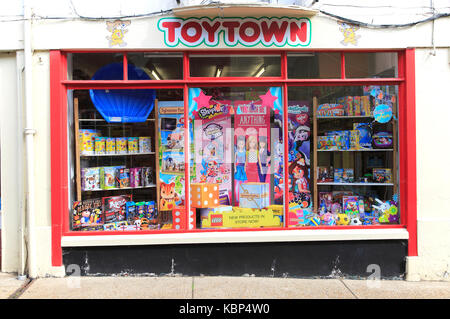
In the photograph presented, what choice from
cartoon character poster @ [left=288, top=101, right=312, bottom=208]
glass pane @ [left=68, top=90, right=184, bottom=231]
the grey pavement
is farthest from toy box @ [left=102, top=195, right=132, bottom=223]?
cartoon character poster @ [left=288, top=101, right=312, bottom=208]

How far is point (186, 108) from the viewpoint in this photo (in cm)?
568

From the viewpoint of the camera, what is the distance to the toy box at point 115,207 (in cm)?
582

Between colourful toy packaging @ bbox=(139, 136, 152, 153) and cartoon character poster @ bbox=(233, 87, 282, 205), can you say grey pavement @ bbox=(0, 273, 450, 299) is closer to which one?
cartoon character poster @ bbox=(233, 87, 282, 205)

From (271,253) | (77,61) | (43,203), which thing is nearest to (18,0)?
(77,61)

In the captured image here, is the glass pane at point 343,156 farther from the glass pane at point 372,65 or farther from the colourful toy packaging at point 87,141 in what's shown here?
the colourful toy packaging at point 87,141

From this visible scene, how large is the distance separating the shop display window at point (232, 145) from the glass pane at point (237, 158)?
0.05 feet

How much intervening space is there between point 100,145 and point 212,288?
9.07ft

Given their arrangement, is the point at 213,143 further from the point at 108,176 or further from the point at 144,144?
the point at 108,176

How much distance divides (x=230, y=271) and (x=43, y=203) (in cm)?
288

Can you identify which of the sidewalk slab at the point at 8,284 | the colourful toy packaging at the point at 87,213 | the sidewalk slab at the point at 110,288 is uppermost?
the colourful toy packaging at the point at 87,213

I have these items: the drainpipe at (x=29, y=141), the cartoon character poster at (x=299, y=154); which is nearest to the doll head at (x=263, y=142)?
the cartoon character poster at (x=299, y=154)

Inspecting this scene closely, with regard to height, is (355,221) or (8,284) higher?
(355,221)

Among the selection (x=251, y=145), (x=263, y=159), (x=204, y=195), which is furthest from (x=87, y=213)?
(x=263, y=159)
